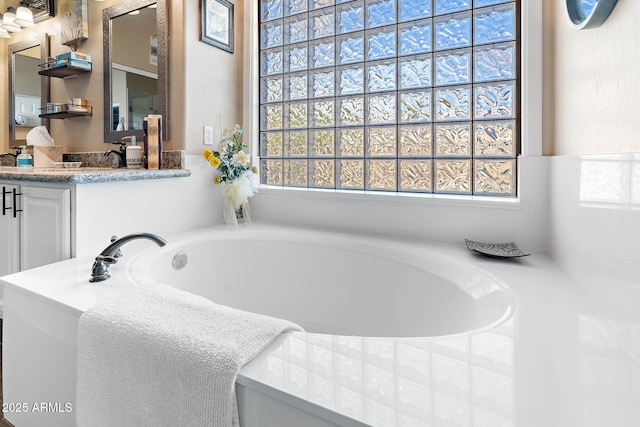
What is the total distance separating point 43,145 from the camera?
2.31 metres

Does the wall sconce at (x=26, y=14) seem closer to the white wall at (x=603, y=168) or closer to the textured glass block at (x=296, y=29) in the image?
the textured glass block at (x=296, y=29)

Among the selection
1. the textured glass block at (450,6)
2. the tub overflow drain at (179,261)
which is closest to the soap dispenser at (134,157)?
the tub overflow drain at (179,261)

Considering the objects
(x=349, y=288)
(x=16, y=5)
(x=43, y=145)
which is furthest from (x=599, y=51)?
(x=16, y=5)

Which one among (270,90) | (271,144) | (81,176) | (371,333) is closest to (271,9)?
(270,90)

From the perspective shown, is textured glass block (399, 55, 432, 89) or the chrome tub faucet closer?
the chrome tub faucet

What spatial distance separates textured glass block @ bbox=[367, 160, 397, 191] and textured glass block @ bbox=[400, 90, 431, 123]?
0.24 m

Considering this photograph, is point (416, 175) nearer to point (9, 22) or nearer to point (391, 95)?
point (391, 95)

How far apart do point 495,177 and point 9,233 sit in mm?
2291

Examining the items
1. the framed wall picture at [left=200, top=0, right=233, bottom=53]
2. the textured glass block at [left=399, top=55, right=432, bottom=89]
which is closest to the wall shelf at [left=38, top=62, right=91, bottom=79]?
the framed wall picture at [left=200, top=0, right=233, bottom=53]

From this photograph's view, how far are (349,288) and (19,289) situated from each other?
119cm

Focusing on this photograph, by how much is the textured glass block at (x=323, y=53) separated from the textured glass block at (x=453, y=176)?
2.88 feet

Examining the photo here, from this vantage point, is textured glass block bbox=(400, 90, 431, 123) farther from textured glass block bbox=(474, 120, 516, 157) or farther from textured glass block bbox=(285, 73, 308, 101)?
textured glass block bbox=(285, 73, 308, 101)

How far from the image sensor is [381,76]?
1.80 meters

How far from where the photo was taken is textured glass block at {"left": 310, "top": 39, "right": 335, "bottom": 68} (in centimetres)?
195
